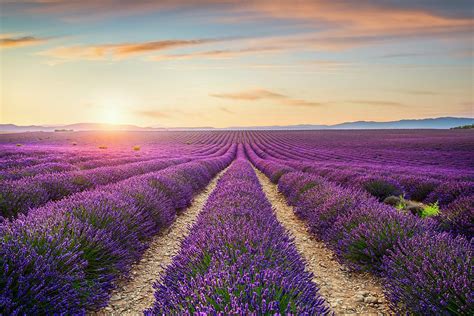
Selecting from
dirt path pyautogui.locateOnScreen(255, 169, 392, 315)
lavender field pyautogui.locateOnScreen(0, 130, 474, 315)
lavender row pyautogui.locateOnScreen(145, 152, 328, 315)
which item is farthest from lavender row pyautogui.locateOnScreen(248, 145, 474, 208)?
lavender row pyautogui.locateOnScreen(145, 152, 328, 315)

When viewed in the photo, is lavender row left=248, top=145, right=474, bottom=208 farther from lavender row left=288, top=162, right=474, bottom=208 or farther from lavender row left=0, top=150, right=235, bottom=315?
lavender row left=0, top=150, right=235, bottom=315

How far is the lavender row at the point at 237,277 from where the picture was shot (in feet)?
5.50

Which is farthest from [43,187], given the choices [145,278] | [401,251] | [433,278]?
[433,278]

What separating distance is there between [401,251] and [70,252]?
360cm

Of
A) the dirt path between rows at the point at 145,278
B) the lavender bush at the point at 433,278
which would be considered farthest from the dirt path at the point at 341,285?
the dirt path between rows at the point at 145,278

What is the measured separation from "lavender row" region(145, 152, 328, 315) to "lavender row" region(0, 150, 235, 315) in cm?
73

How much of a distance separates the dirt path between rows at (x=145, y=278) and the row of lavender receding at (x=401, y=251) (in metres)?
2.33

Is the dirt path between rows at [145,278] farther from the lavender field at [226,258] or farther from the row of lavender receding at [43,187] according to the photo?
the row of lavender receding at [43,187]

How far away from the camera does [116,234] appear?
3.70 metres

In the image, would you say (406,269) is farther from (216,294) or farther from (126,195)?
(126,195)

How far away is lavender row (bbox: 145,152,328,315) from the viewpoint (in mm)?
1678

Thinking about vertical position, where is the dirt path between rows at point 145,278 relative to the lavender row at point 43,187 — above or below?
below

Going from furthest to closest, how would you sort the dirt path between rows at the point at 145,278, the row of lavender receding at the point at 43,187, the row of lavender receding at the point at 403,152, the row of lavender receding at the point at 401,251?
the row of lavender receding at the point at 403,152 → the row of lavender receding at the point at 43,187 → the dirt path between rows at the point at 145,278 → the row of lavender receding at the point at 401,251

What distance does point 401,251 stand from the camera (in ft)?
11.2
